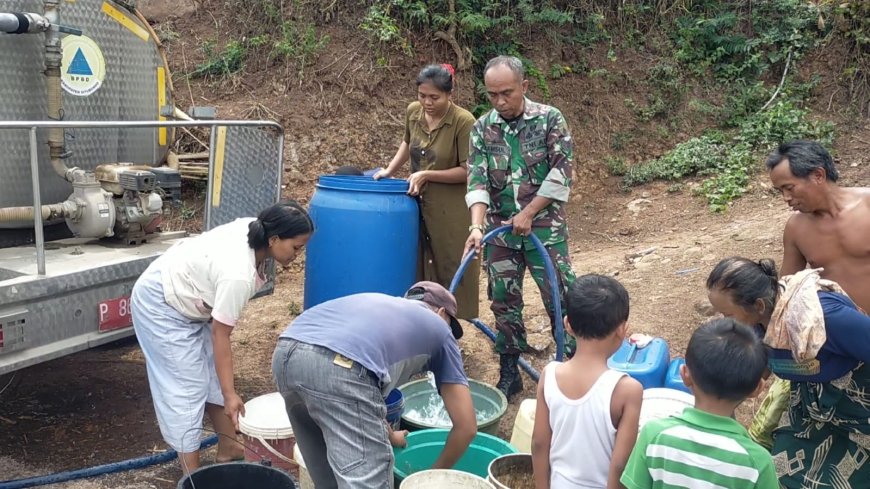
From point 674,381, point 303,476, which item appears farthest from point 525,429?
point 303,476

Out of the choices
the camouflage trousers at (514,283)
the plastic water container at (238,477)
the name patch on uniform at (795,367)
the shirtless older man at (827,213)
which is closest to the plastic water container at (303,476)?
the plastic water container at (238,477)

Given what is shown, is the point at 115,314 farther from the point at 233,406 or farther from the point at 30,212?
the point at 233,406

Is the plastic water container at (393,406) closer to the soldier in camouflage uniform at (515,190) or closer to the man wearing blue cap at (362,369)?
the man wearing blue cap at (362,369)

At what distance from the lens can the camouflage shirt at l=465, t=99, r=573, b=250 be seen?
3840mm

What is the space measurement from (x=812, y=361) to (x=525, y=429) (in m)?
1.29

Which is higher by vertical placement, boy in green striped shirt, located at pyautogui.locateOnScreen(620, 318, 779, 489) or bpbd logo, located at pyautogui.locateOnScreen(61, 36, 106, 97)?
bpbd logo, located at pyautogui.locateOnScreen(61, 36, 106, 97)

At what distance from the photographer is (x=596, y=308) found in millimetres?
2275

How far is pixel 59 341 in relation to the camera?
3158mm

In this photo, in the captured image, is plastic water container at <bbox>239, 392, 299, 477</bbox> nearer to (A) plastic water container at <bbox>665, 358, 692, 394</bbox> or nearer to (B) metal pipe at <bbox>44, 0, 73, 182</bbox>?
(B) metal pipe at <bbox>44, 0, 73, 182</bbox>

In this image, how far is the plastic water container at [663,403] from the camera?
291 centimetres

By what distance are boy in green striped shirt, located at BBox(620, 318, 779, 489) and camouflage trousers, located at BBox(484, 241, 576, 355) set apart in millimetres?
1898

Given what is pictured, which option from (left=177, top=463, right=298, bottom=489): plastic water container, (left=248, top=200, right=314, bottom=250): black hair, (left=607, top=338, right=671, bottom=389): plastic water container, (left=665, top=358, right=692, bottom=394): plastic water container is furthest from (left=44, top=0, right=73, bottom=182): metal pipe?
(left=665, top=358, right=692, bottom=394): plastic water container

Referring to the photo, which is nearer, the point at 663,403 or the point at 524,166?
the point at 663,403

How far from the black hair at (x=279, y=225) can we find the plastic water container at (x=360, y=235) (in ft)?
3.62
